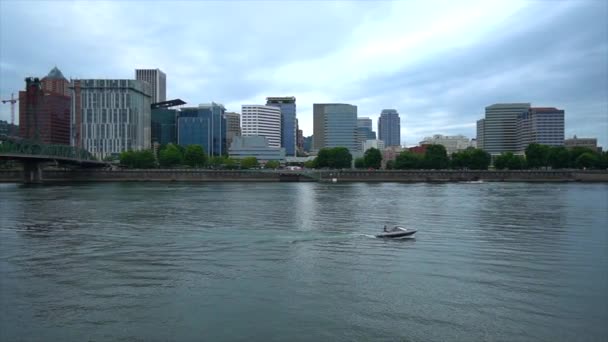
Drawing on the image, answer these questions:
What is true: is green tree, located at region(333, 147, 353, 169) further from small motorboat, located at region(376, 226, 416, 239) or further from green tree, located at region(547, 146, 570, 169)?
small motorboat, located at region(376, 226, 416, 239)

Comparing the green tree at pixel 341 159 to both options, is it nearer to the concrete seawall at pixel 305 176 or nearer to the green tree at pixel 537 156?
the concrete seawall at pixel 305 176

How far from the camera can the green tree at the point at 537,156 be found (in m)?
176

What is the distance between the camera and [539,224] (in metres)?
44.4

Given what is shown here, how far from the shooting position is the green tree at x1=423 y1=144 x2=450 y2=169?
7037 inches

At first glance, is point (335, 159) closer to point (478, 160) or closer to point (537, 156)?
point (478, 160)

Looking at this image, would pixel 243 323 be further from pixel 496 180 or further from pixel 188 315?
pixel 496 180

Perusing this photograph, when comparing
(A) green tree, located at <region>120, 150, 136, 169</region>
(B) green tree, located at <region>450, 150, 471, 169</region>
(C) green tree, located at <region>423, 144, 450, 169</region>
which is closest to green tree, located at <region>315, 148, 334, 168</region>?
(C) green tree, located at <region>423, 144, 450, 169</region>

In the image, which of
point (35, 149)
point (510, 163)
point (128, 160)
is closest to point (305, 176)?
point (128, 160)

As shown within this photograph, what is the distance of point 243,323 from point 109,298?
6.35m

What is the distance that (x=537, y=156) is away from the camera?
580 ft

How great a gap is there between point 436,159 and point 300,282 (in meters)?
163

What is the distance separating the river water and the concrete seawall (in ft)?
362

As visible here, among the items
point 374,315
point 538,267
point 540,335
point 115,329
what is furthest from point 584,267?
point 115,329

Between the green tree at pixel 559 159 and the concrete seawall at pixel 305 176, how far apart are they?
1535 centimetres
